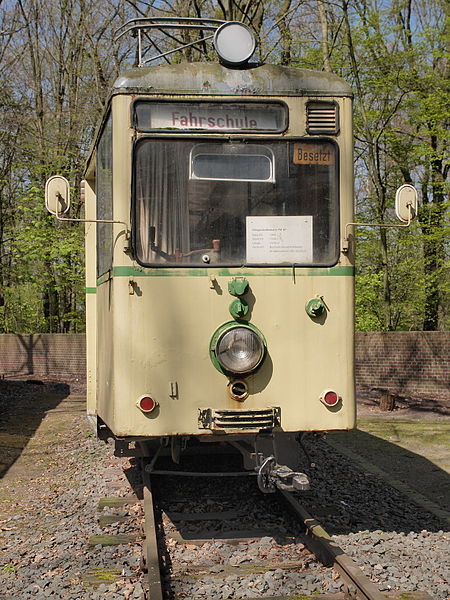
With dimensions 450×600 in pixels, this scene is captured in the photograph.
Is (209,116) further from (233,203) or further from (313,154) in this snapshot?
(313,154)

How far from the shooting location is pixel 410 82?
70.6 ft

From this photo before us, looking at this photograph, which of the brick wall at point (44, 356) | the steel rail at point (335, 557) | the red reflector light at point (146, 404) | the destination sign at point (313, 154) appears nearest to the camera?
the steel rail at point (335, 557)

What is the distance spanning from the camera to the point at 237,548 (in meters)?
5.54

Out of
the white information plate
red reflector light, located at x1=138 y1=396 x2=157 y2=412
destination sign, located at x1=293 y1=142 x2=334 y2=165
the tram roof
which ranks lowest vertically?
red reflector light, located at x1=138 y1=396 x2=157 y2=412

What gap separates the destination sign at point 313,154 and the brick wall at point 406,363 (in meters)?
13.9

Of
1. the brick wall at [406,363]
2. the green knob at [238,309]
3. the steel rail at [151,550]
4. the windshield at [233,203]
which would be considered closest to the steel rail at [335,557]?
the steel rail at [151,550]

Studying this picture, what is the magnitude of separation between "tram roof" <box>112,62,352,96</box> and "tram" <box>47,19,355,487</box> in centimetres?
1

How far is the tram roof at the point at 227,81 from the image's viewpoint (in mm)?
5375

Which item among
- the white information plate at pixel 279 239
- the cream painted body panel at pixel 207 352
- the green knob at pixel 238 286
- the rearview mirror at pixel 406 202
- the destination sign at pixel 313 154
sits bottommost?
the cream painted body panel at pixel 207 352

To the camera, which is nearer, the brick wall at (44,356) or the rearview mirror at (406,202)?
the rearview mirror at (406,202)

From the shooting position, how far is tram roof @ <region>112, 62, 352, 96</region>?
5.38 meters

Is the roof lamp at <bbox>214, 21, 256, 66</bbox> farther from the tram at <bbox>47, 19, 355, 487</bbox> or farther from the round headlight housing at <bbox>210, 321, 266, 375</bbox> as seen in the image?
the round headlight housing at <bbox>210, 321, 266, 375</bbox>

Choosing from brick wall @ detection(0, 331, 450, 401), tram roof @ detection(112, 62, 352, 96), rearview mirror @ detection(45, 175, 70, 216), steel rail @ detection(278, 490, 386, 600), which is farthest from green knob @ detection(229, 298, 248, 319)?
brick wall @ detection(0, 331, 450, 401)

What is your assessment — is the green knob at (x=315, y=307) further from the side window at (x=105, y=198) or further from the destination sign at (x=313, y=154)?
the side window at (x=105, y=198)
